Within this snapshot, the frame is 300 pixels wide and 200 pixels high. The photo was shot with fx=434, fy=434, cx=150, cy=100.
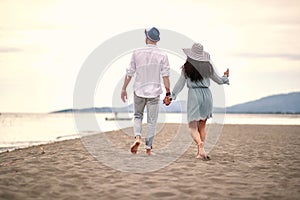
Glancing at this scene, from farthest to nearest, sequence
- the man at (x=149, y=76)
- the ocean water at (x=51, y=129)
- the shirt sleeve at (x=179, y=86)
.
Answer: the ocean water at (x=51, y=129) → the shirt sleeve at (x=179, y=86) → the man at (x=149, y=76)

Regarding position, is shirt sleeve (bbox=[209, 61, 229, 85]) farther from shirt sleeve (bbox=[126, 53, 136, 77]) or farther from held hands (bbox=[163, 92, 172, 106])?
shirt sleeve (bbox=[126, 53, 136, 77])

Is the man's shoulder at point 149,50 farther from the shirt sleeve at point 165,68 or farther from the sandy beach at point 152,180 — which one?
the sandy beach at point 152,180

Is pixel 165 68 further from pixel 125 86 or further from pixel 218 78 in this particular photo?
pixel 218 78

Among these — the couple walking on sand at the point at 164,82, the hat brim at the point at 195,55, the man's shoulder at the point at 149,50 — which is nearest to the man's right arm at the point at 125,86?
the couple walking on sand at the point at 164,82

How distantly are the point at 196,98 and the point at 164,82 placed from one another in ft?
2.22

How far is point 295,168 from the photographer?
7.56m

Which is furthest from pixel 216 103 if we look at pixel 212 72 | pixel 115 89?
pixel 115 89

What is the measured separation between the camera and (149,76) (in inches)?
320

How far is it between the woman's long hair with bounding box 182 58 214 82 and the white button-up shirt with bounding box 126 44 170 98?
0.36 metres

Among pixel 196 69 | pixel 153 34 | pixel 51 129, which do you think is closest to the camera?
pixel 196 69

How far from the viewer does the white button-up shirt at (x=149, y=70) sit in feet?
26.6

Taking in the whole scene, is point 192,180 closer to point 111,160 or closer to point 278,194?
point 278,194

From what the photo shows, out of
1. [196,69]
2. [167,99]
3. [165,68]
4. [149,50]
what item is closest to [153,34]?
[149,50]

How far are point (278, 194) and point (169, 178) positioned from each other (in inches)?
60.9
